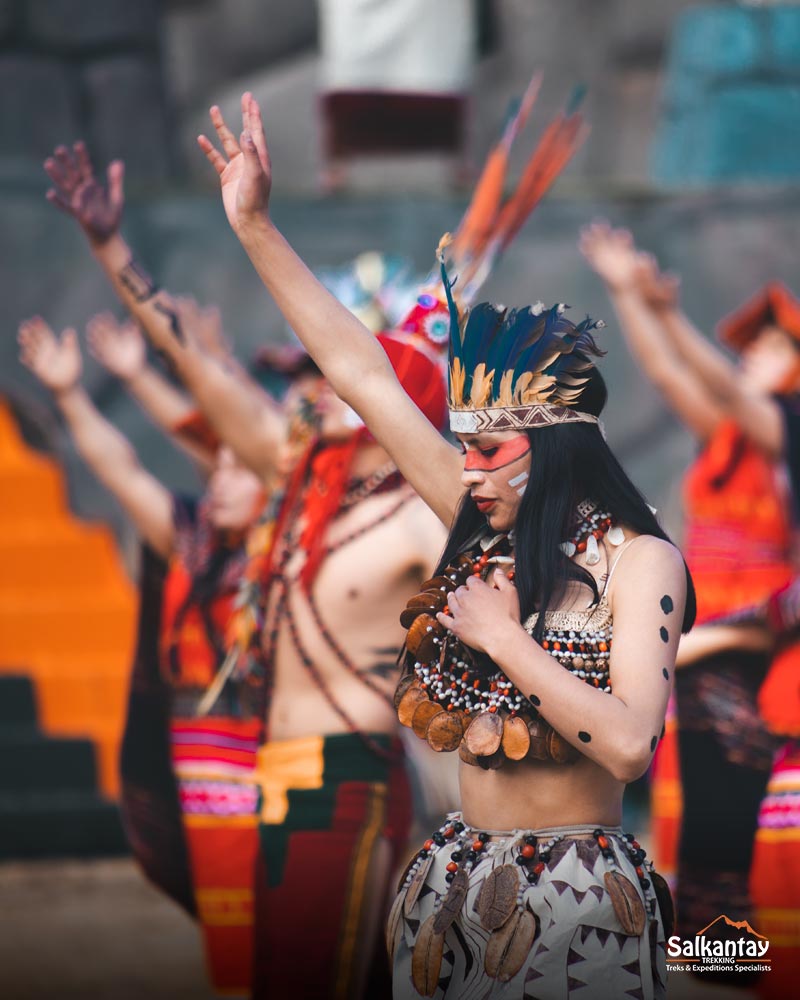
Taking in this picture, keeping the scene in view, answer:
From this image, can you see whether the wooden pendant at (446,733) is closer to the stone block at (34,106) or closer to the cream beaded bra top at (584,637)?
the cream beaded bra top at (584,637)

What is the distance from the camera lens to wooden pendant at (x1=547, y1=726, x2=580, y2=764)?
7.32 feet

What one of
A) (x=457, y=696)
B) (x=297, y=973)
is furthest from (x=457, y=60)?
(x=457, y=696)

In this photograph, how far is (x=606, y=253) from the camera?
4879 mm

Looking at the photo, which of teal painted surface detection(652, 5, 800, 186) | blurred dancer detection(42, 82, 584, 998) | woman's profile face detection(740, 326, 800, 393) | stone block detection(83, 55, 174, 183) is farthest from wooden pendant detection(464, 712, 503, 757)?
stone block detection(83, 55, 174, 183)

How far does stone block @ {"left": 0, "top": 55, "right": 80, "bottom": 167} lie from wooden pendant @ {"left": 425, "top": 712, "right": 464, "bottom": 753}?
6.35 meters

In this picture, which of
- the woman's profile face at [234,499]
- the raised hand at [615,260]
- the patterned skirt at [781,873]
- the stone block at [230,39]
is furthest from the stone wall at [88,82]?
the patterned skirt at [781,873]

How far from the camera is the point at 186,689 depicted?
480 cm

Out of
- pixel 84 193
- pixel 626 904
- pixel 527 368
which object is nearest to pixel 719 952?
pixel 626 904

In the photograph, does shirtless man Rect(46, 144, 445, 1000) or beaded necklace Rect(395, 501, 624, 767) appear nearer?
beaded necklace Rect(395, 501, 624, 767)

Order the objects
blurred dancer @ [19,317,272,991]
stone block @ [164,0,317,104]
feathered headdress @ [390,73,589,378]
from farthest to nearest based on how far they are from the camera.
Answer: stone block @ [164,0,317,104] < blurred dancer @ [19,317,272,991] < feathered headdress @ [390,73,589,378]

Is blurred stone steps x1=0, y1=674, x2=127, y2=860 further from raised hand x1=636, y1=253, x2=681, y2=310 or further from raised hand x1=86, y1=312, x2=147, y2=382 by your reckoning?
raised hand x1=636, y1=253, x2=681, y2=310

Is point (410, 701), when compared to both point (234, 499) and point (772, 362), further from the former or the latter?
point (772, 362)

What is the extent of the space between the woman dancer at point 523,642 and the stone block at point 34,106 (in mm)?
6056

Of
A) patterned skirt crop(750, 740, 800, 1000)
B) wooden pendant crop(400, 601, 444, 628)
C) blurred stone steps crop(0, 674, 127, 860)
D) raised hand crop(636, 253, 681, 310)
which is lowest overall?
blurred stone steps crop(0, 674, 127, 860)
